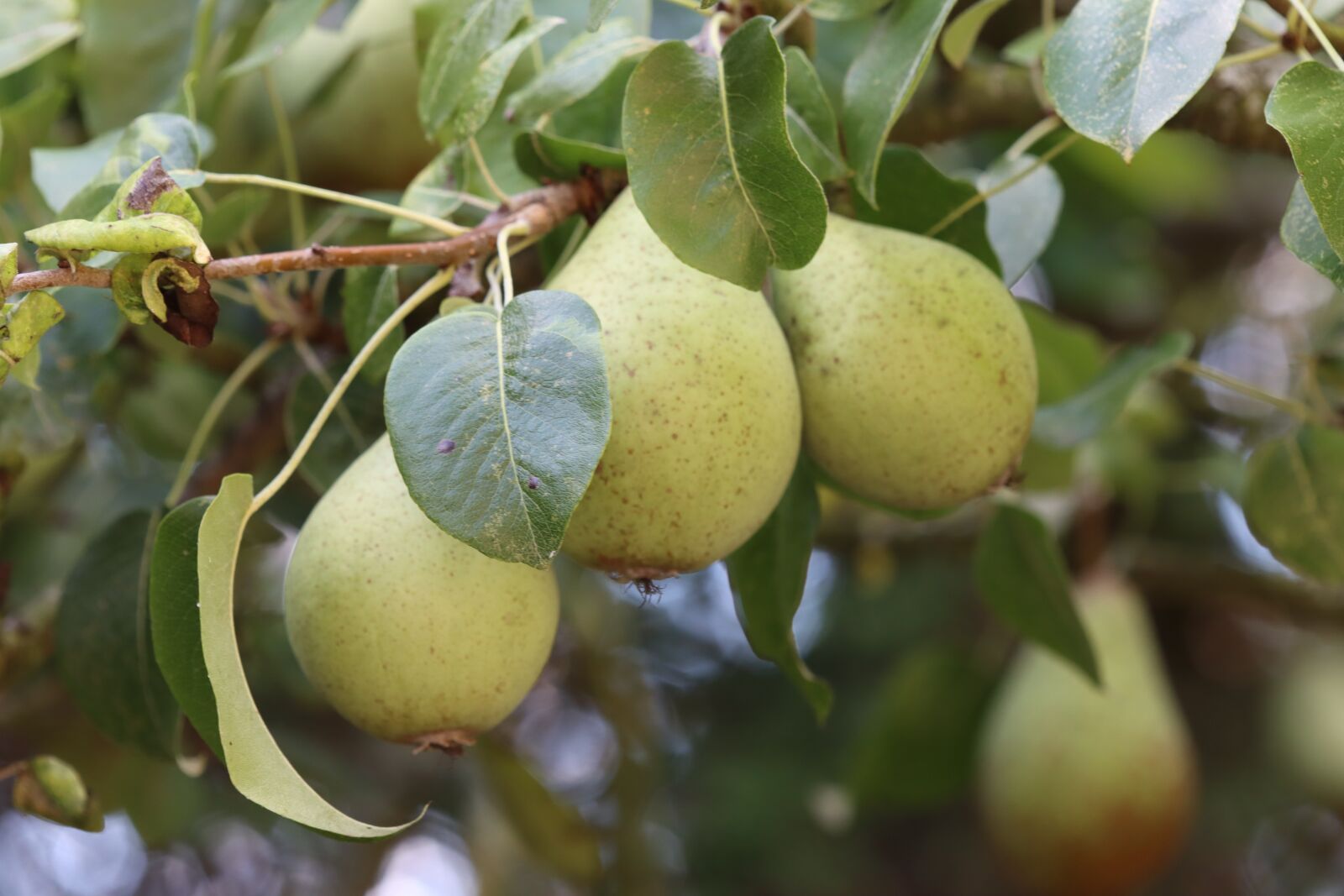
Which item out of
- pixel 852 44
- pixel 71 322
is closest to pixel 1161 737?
pixel 852 44

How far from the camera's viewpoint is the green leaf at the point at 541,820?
129 centimetres

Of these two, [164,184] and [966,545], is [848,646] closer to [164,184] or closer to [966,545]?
[966,545]

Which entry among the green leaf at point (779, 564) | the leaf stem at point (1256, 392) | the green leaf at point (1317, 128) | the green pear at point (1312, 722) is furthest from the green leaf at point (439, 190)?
the green pear at point (1312, 722)

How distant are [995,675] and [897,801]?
208mm

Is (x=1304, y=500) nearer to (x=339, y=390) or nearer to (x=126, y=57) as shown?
(x=339, y=390)

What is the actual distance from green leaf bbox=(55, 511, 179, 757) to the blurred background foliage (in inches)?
3.5

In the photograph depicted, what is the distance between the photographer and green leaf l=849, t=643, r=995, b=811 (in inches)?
59.4

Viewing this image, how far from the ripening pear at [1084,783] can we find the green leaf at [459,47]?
1.01 meters

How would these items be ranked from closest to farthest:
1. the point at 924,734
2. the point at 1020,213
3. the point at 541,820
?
the point at 1020,213 → the point at 541,820 → the point at 924,734

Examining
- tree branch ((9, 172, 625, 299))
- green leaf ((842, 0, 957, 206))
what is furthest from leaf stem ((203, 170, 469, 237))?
green leaf ((842, 0, 957, 206))

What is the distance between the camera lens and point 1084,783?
4.67 ft

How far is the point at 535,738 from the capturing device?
2221 mm

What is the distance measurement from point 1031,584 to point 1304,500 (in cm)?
21

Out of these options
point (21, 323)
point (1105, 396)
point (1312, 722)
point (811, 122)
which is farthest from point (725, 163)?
point (1312, 722)
